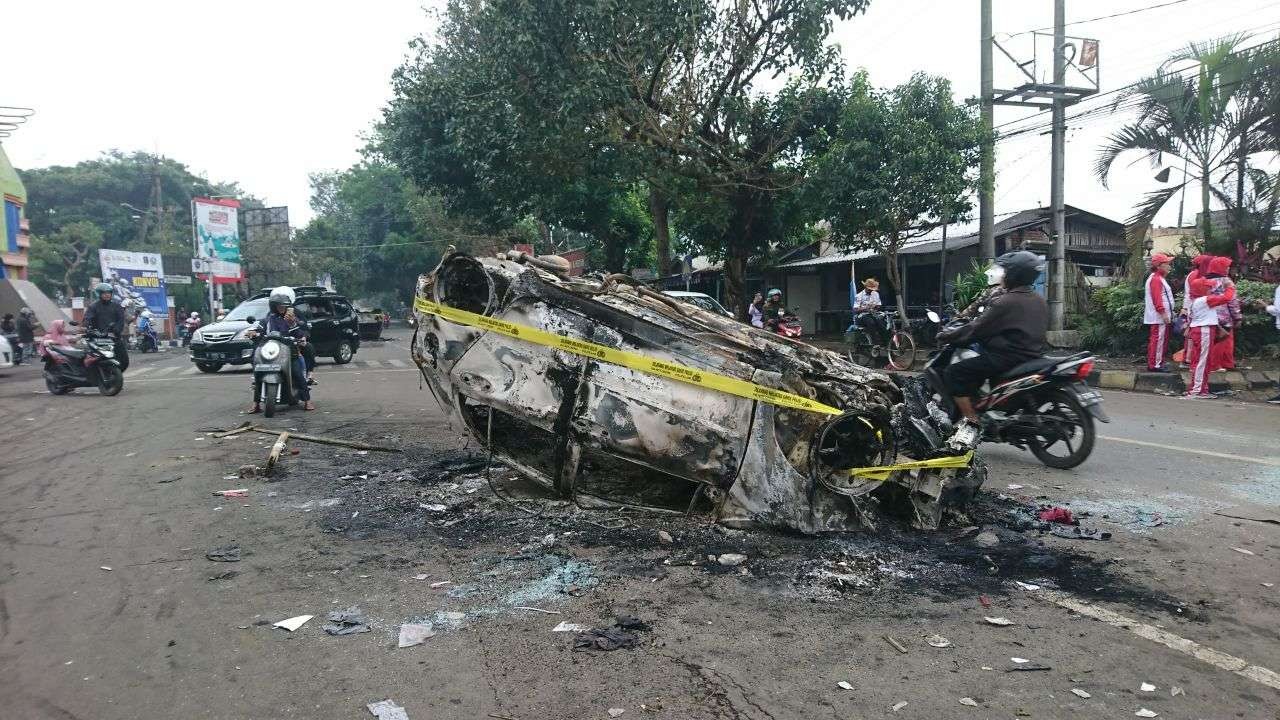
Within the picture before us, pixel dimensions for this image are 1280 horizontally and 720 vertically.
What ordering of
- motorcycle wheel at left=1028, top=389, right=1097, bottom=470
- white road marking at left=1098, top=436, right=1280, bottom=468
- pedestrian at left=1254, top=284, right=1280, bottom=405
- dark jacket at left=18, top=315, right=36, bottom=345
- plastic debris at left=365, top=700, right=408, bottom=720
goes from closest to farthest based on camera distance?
1. plastic debris at left=365, top=700, right=408, bottom=720
2. motorcycle wheel at left=1028, top=389, right=1097, bottom=470
3. white road marking at left=1098, top=436, right=1280, bottom=468
4. pedestrian at left=1254, top=284, right=1280, bottom=405
5. dark jacket at left=18, top=315, right=36, bottom=345

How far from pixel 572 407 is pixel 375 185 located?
54296 mm

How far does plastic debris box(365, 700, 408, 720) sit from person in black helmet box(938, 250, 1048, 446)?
451 cm

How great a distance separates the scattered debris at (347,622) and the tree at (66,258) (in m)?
49.4

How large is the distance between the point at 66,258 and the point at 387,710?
51.1 m

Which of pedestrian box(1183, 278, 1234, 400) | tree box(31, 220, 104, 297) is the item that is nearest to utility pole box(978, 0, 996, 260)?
pedestrian box(1183, 278, 1234, 400)

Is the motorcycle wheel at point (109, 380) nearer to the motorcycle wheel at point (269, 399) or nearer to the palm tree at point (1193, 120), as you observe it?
the motorcycle wheel at point (269, 399)

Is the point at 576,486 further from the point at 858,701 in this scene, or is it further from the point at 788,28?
the point at 788,28

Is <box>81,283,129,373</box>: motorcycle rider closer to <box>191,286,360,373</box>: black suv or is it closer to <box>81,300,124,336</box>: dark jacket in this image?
<box>81,300,124,336</box>: dark jacket

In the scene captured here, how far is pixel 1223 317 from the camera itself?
35.1ft

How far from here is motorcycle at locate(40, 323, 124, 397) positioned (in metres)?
12.1

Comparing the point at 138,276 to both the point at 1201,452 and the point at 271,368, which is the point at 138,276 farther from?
the point at 1201,452

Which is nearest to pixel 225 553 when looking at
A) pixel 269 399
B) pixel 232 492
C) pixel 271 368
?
pixel 232 492

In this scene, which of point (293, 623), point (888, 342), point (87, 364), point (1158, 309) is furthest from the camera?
point (888, 342)

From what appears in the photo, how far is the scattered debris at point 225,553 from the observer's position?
4.18 metres
